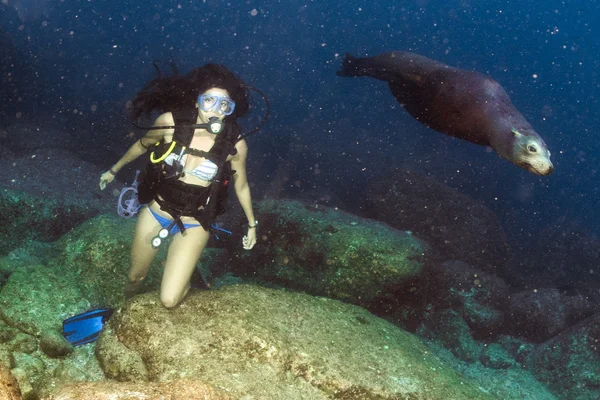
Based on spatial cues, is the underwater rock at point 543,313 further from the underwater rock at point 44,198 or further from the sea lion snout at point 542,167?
the underwater rock at point 44,198

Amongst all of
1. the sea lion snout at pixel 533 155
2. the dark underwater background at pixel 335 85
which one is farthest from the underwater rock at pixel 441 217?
the sea lion snout at pixel 533 155

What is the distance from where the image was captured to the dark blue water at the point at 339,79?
A: 17.6 m

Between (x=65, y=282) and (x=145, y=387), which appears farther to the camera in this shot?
(x=65, y=282)

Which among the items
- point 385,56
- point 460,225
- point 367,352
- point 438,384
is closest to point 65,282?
point 367,352

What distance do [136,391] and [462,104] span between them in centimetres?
548

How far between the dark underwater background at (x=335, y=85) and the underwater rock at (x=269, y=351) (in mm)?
2821

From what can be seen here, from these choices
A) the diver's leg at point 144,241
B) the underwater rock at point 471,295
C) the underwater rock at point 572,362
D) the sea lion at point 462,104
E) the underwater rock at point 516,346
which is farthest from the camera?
the underwater rock at point 471,295

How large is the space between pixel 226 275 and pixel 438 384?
16.2 feet

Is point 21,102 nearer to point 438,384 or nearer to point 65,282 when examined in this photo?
point 65,282

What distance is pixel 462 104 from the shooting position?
5.45m

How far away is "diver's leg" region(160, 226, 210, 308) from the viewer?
343 cm

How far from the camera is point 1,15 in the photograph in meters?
31.0

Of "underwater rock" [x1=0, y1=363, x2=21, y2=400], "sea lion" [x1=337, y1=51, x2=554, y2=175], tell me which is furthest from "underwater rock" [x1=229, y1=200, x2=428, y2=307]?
"underwater rock" [x1=0, y1=363, x2=21, y2=400]

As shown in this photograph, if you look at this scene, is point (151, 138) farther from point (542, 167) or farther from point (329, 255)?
point (542, 167)
